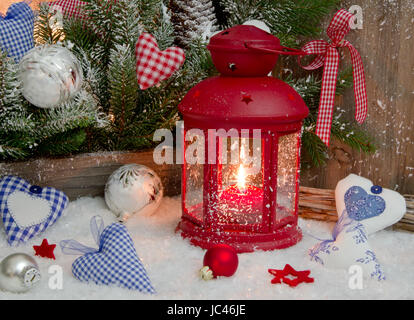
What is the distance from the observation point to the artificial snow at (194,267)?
4.01 feet

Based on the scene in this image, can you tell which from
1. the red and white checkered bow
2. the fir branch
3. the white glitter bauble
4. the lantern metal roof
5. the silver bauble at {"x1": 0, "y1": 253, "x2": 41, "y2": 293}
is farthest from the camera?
the fir branch

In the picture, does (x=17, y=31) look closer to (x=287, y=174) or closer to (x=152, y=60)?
(x=152, y=60)

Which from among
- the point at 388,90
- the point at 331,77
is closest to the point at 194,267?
the point at 331,77

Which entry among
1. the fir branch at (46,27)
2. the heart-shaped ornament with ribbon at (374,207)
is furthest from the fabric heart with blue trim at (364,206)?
the fir branch at (46,27)

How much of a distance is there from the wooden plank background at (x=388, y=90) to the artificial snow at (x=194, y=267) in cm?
23

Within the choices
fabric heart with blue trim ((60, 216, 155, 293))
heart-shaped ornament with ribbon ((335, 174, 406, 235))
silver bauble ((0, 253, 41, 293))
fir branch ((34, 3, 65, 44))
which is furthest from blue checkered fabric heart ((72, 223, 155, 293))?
fir branch ((34, 3, 65, 44))

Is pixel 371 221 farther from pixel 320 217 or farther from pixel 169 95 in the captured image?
pixel 169 95

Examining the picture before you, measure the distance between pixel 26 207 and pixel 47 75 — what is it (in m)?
0.36

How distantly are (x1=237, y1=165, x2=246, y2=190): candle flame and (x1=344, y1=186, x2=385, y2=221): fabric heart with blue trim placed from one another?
1.02 feet

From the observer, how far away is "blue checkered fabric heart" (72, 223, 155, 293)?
1.23 m

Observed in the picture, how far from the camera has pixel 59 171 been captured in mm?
1709

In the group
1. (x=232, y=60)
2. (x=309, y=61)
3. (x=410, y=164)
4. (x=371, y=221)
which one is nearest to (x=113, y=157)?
(x=232, y=60)

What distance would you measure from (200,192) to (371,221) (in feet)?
1.60

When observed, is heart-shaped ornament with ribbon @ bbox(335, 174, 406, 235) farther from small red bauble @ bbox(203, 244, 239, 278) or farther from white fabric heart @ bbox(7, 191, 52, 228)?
white fabric heart @ bbox(7, 191, 52, 228)
